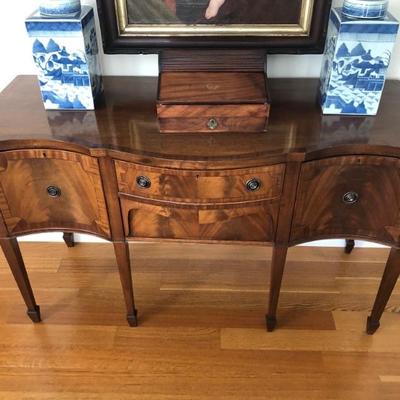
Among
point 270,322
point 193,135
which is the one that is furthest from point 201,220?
point 270,322

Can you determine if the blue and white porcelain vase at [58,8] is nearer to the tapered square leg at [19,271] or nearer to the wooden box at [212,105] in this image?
the wooden box at [212,105]

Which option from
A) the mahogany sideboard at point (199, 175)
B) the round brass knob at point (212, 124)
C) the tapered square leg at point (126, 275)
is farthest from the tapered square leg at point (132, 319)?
the round brass knob at point (212, 124)

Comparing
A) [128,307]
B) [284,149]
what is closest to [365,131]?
[284,149]

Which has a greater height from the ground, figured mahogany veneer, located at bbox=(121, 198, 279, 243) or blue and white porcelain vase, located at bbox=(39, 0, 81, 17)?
blue and white porcelain vase, located at bbox=(39, 0, 81, 17)

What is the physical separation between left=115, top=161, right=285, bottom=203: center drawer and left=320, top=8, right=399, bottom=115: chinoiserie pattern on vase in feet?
0.94

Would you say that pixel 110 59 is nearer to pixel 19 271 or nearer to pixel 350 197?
pixel 19 271

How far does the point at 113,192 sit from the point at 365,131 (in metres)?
0.67

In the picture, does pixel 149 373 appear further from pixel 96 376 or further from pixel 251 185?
pixel 251 185

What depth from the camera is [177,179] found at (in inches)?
40.4

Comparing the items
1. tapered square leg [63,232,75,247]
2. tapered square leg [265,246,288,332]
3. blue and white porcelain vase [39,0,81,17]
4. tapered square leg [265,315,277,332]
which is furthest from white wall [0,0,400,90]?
tapered square leg [265,315,277,332]

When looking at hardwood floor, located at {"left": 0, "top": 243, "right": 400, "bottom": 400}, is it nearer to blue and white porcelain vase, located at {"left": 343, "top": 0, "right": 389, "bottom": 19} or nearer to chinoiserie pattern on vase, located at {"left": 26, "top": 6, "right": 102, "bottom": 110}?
chinoiserie pattern on vase, located at {"left": 26, "top": 6, "right": 102, "bottom": 110}

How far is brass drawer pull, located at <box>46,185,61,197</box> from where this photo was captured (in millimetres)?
1134

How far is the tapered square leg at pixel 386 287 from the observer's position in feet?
4.09

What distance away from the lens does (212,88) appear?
1070 millimetres
